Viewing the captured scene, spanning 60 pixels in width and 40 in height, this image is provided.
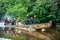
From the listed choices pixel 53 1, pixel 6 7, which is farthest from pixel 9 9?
pixel 53 1

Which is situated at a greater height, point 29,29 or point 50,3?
point 50,3

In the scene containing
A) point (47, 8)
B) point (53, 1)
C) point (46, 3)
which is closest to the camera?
point (53, 1)

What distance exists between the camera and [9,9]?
22156 millimetres

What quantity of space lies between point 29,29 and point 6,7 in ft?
19.6

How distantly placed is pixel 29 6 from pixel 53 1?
3.94 meters

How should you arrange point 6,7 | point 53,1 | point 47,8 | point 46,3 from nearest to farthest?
point 53,1
point 46,3
point 47,8
point 6,7

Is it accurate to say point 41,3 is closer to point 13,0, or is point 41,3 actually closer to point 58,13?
point 58,13

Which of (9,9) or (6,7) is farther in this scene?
(6,7)

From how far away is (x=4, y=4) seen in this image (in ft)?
78.2

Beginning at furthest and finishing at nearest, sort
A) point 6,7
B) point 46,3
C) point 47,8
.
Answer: point 6,7
point 47,8
point 46,3

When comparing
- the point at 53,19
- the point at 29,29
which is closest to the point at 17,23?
the point at 29,29

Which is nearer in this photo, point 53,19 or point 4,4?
point 53,19

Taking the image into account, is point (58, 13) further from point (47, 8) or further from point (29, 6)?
point (29, 6)

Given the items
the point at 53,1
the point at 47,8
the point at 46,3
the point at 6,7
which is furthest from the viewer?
the point at 6,7
